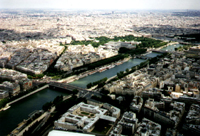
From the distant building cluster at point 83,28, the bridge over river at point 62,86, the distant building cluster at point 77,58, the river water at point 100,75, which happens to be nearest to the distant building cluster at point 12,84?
the bridge over river at point 62,86

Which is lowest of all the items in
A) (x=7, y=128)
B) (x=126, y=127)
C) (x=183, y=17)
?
(x=7, y=128)

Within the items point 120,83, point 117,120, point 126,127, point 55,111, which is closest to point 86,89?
point 120,83

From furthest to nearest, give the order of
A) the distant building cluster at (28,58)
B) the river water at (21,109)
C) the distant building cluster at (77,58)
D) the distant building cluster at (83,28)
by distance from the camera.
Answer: the distant building cluster at (83,28)
the distant building cluster at (77,58)
the distant building cluster at (28,58)
the river water at (21,109)

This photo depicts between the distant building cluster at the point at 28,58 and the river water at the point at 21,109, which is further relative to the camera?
the distant building cluster at the point at 28,58

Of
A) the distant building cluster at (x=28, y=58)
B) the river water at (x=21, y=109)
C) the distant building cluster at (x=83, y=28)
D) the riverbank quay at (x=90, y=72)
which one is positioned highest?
the distant building cluster at (x=83, y=28)

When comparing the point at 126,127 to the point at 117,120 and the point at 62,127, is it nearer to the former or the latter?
the point at 117,120

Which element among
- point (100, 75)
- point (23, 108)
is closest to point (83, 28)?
point (100, 75)

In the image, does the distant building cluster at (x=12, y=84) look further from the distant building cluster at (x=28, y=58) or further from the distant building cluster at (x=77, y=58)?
the distant building cluster at (x=77, y=58)

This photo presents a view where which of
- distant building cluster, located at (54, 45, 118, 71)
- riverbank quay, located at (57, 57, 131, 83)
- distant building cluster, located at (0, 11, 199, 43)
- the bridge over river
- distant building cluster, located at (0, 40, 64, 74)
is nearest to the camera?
the bridge over river

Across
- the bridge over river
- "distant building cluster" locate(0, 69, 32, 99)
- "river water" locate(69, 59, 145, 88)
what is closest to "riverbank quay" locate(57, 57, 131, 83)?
"river water" locate(69, 59, 145, 88)

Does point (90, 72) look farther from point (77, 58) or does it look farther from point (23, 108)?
point (23, 108)

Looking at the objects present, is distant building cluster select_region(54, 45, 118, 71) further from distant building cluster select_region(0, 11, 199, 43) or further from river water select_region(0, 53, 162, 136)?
distant building cluster select_region(0, 11, 199, 43)
